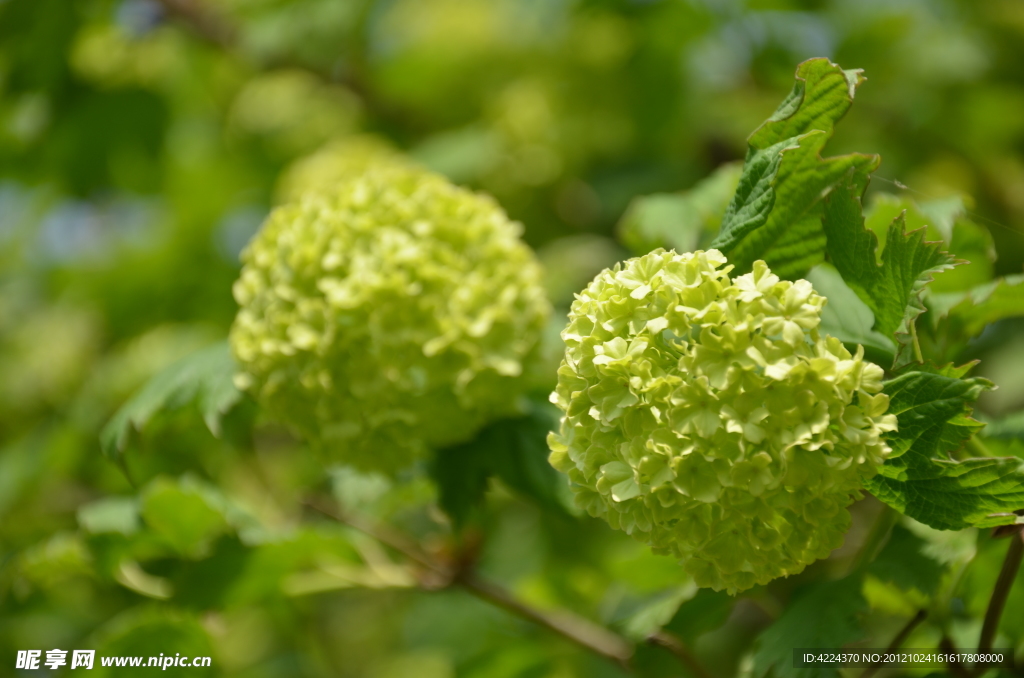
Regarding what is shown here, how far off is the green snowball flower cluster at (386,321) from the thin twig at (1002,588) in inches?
35.4

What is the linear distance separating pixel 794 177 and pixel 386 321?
811mm

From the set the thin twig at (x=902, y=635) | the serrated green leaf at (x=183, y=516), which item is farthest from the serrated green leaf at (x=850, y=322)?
the serrated green leaf at (x=183, y=516)

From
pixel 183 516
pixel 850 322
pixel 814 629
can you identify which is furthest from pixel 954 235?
pixel 183 516

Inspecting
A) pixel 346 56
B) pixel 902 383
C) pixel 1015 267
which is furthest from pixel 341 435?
pixel 1015 267

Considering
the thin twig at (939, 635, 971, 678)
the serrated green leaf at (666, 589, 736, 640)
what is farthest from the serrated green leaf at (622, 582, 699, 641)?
the thin twig at (939, 635, 971, 678)

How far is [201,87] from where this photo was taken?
4.05 metres

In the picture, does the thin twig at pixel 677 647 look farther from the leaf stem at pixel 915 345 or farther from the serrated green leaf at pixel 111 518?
the serrated green leaf at pixel 111 518

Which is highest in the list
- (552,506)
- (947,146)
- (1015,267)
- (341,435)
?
(947,146)

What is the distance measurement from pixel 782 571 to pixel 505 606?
3.06 feet

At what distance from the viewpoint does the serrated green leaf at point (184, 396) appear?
72.4 inches

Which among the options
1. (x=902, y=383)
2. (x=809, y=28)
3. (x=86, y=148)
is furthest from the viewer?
(x=86, y=148)

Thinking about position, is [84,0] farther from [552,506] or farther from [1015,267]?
[1015,267]

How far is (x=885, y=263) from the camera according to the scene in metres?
1.24

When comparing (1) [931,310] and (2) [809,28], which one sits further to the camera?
(2) [809,28]
